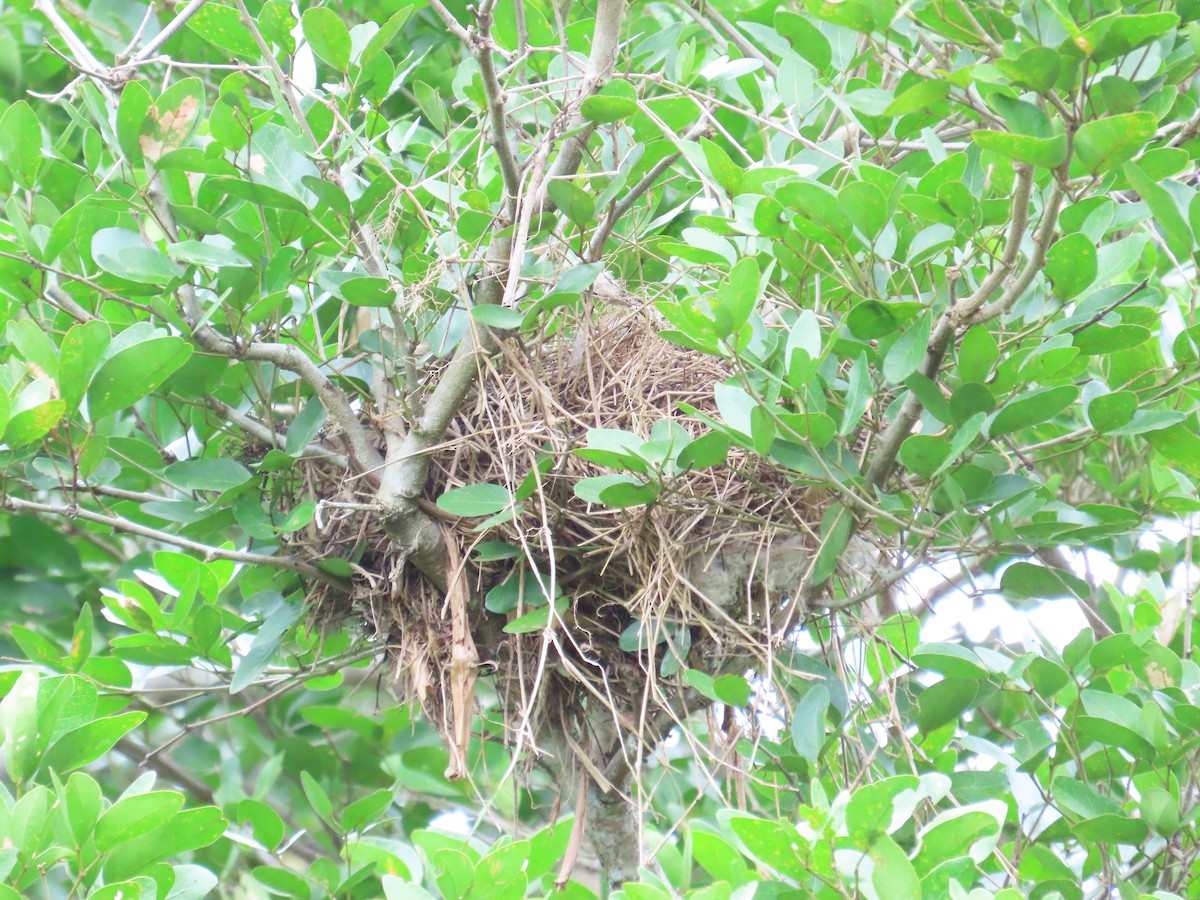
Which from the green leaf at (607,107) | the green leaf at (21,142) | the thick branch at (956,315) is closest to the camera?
the thick branch at (956,315)

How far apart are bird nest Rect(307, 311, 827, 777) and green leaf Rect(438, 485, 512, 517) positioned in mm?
18

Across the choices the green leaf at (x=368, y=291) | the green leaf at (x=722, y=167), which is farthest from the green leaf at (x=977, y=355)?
the green leaf at (x=368, y=291)

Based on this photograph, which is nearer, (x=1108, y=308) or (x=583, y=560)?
(x=1108, y=308)

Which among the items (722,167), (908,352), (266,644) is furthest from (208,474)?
(908,352)

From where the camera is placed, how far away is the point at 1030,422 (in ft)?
4.13

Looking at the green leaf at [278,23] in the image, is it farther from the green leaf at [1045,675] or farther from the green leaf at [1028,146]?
the green leaf at [1045,675]

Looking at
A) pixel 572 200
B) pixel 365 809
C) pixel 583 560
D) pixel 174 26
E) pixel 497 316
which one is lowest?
pixel 365 809

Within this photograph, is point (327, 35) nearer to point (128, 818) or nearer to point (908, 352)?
point (908, 352)

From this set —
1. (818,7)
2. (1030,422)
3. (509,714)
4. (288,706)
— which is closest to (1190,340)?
(1030,422)

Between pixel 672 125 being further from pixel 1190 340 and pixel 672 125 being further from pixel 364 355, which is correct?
pixel 1190 340

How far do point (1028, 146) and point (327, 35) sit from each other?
2.89 feet

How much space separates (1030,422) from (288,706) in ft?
7.38

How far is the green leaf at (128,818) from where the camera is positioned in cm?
128

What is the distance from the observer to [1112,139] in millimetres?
988
